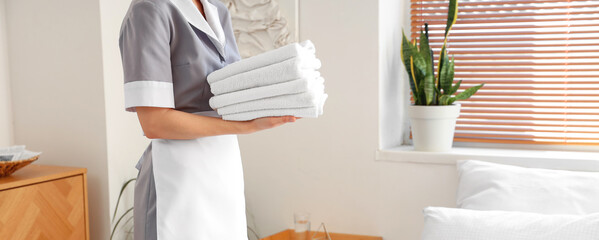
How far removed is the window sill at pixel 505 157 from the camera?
7.50 feet

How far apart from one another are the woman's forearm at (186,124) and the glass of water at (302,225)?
50.0 inches

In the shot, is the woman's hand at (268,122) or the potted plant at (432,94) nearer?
the woman's hand at (268,122)

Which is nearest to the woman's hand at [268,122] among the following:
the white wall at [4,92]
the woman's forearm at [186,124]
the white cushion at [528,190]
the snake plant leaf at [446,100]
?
the woman's forearm at [186,124]

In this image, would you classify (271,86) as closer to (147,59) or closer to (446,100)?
(147,59)

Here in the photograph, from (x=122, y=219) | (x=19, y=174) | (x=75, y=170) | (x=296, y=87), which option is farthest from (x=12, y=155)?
(x=296, y=87)

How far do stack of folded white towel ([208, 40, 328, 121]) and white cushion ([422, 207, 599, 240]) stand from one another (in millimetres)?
827

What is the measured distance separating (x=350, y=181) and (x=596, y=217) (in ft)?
3.62

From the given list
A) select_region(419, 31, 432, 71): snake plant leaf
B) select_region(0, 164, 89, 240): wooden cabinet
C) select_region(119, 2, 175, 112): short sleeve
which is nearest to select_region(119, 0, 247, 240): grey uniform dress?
select_region(119, 2, 175, 112): short sleeve

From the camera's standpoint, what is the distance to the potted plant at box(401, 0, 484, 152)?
248 cm

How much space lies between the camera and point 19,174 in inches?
91.0

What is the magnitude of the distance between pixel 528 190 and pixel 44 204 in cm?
187

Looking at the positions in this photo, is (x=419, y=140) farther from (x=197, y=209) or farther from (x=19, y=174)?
(x=19, y=174)

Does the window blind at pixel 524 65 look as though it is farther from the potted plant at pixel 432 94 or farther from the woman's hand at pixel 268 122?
the woman's hand at pixel 268 122

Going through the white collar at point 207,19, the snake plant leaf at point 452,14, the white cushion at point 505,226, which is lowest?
the white cushion at point 505,226
